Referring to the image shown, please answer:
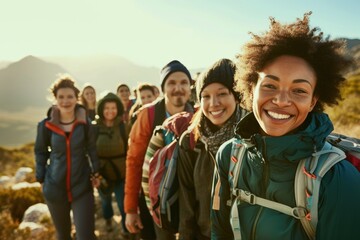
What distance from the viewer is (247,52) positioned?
1.58 metres

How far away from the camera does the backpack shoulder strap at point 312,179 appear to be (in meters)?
1.18

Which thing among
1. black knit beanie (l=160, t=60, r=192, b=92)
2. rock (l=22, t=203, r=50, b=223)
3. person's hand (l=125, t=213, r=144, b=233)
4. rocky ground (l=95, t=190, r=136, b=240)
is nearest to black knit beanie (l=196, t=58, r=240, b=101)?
black knit beanie (l=160, t=60, r=192, b=92)

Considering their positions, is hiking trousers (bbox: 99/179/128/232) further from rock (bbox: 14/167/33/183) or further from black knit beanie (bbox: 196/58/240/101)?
rock (bbox: 14/167/33/183)

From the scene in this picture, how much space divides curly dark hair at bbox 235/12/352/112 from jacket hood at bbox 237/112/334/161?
0.59ft

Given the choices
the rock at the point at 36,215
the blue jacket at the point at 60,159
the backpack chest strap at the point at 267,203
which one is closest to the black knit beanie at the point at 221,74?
the backpack chest strap at the point at 267,203

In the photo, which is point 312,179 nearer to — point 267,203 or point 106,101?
point 267,203

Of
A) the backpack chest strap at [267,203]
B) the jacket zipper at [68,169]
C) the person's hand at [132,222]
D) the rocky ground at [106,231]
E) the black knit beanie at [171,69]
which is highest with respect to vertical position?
the black knit beanie at [171,69]

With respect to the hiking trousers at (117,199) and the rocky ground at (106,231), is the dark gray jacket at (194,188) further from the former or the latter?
the rocky ground at (106,231)

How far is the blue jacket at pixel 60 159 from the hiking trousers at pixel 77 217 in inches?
3.4

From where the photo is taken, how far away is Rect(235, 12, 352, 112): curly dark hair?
140 centimetres

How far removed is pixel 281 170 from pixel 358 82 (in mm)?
24408

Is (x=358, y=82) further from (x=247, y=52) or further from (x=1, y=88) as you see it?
(x=1, y=88)

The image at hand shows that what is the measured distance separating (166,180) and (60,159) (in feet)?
6.39

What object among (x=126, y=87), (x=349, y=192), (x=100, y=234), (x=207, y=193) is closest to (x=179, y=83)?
(x=207, y=193)
